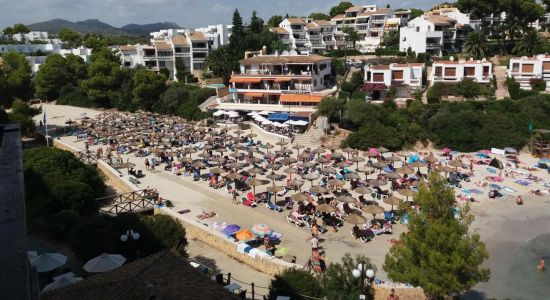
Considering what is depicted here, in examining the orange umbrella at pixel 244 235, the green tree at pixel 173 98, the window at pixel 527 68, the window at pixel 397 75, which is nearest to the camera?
the orange umbrella at pixel 244 235

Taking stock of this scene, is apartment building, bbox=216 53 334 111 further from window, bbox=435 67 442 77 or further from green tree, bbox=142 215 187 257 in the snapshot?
green tree, bbox=142 215 187 257

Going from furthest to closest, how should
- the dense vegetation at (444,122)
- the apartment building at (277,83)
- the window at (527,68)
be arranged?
the apartment building at (277,83), the window at (527,68), the dense vegetation at (444,122)

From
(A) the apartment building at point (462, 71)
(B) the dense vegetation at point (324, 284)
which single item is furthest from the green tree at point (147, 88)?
(B) the dense vegetation at point (324, 284)

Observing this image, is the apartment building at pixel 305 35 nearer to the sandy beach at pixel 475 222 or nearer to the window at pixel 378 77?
the window at pixel 378 77

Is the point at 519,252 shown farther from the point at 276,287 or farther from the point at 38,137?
the point at 38,137

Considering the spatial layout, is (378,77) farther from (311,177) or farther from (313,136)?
(311,177)

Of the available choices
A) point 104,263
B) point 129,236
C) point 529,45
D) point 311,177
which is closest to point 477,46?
point 529,45

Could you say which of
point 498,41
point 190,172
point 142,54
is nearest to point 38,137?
point 190,172

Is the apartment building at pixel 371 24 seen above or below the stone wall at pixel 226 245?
above

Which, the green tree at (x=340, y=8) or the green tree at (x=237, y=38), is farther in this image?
the green tree at (x=340, y=8)
